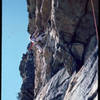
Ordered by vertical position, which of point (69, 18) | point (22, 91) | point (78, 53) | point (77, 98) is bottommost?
point (22, 91)

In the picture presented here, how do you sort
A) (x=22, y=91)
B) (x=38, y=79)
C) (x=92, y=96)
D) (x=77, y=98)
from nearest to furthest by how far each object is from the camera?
1. (x=92, y=96)
2. (x=77, y=98)
3. (x=38, y=79)
4. (x=22, y=91)

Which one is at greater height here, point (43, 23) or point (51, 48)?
point (43, 23)

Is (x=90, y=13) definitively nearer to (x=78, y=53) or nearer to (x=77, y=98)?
(x=78, y=53)

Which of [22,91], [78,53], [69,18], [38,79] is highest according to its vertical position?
[69,18]

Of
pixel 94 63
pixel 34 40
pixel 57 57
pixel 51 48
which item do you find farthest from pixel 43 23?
pixel 94 63

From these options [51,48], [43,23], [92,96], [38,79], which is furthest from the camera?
[38,79]

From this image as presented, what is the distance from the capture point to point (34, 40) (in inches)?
1288

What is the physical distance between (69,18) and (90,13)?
5.70 feet

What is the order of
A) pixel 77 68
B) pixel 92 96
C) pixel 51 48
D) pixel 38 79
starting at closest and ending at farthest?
pixel 92 96
pixel 77 68
pixel 51 48
pixel 38 79

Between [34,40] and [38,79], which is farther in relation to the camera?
[38,79]

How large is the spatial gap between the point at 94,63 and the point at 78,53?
4.92 meters

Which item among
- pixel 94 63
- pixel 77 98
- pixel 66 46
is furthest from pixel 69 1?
pixel 77 98

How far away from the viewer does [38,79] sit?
35094 millimetres

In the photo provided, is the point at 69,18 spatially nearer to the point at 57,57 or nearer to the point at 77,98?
the point at 57,57
